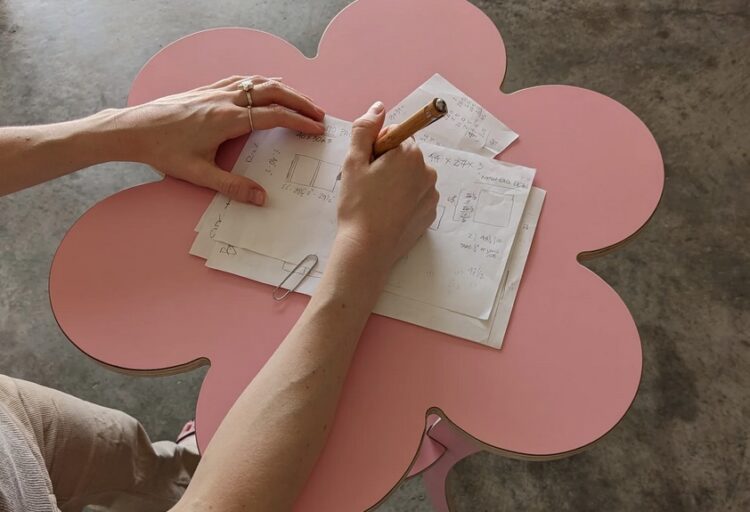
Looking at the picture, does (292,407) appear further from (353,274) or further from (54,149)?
(54,149)

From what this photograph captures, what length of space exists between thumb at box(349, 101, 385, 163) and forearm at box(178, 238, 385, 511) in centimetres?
13

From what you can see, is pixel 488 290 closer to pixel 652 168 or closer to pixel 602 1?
pixel 652 168

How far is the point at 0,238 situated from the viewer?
174 centimetres

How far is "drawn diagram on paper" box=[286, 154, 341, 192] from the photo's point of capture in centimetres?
91

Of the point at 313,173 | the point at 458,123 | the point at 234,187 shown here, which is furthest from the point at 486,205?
the point at 234,187

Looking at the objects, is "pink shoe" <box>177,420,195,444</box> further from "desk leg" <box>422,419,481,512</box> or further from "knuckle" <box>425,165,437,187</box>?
"knuckle" <box>425,165,437,187</box>

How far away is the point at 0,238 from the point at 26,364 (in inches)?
15.9

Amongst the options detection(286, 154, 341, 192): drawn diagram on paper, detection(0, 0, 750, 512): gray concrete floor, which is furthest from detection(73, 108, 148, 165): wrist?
detection(0, 0, 750, 512): gray concrete floor

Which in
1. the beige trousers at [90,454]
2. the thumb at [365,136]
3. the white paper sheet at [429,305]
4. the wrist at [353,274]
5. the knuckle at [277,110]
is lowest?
the beige trousers at [90,454]

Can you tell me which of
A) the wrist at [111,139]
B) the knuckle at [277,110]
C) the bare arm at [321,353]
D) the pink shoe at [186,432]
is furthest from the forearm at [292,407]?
the pink shoe at [186,432]

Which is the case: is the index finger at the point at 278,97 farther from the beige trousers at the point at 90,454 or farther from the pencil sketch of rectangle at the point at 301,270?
the beige trousers at the point at 90,454

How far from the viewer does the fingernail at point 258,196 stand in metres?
0.89

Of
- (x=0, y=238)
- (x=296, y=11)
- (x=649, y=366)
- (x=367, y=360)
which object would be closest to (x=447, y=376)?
(x=367, y=360)

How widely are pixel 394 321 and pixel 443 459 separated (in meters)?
0.48
